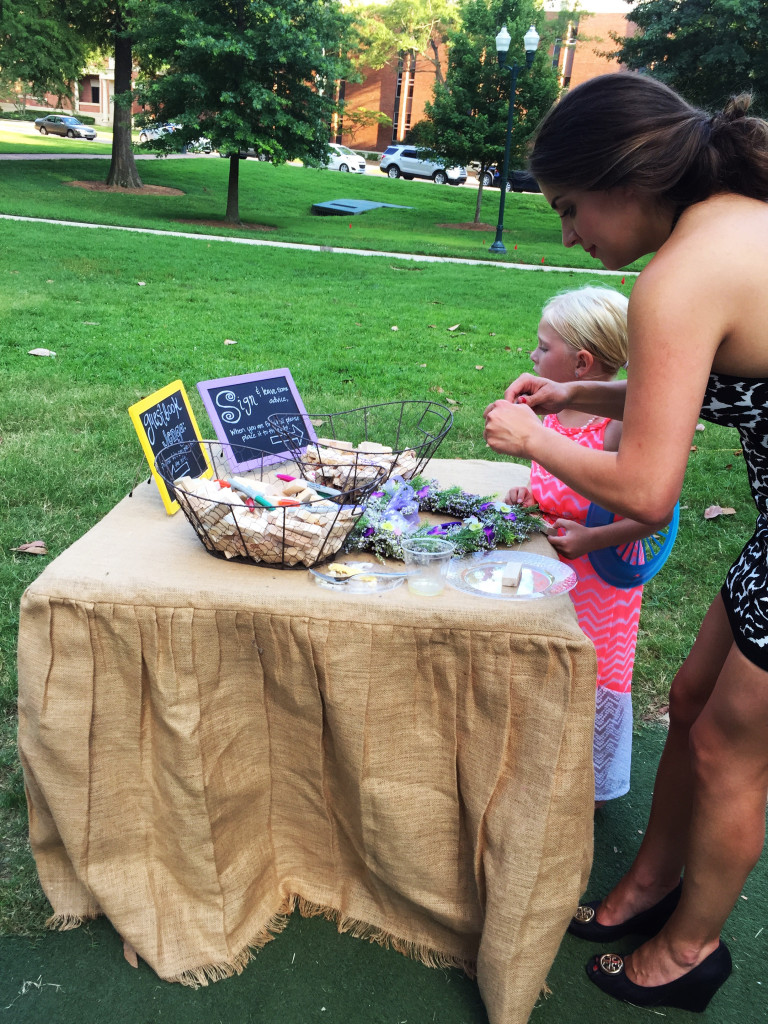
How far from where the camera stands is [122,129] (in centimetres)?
2045

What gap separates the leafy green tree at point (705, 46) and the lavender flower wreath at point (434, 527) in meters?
21.6

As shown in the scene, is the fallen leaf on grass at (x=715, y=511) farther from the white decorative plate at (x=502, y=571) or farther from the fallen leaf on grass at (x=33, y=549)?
the fallen leaf on grass at (x=33, y=549)

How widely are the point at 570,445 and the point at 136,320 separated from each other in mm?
7097

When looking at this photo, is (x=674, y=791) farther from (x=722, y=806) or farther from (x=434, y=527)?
(x=434, y=527)

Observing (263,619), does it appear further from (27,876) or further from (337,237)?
(337,237)

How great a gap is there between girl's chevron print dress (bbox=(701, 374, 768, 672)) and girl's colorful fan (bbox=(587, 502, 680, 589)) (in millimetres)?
570

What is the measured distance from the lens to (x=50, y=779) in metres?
1.97

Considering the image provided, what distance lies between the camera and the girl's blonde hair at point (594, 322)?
8.47ft

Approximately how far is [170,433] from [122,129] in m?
21.1

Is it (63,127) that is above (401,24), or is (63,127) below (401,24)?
below

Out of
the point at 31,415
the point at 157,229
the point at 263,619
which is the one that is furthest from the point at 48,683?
the point at 157,229

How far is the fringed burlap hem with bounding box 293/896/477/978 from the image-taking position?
2148mm

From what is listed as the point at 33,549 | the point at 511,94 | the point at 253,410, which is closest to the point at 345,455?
the point at 253,410

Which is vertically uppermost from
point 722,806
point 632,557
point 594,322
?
point 594,322
